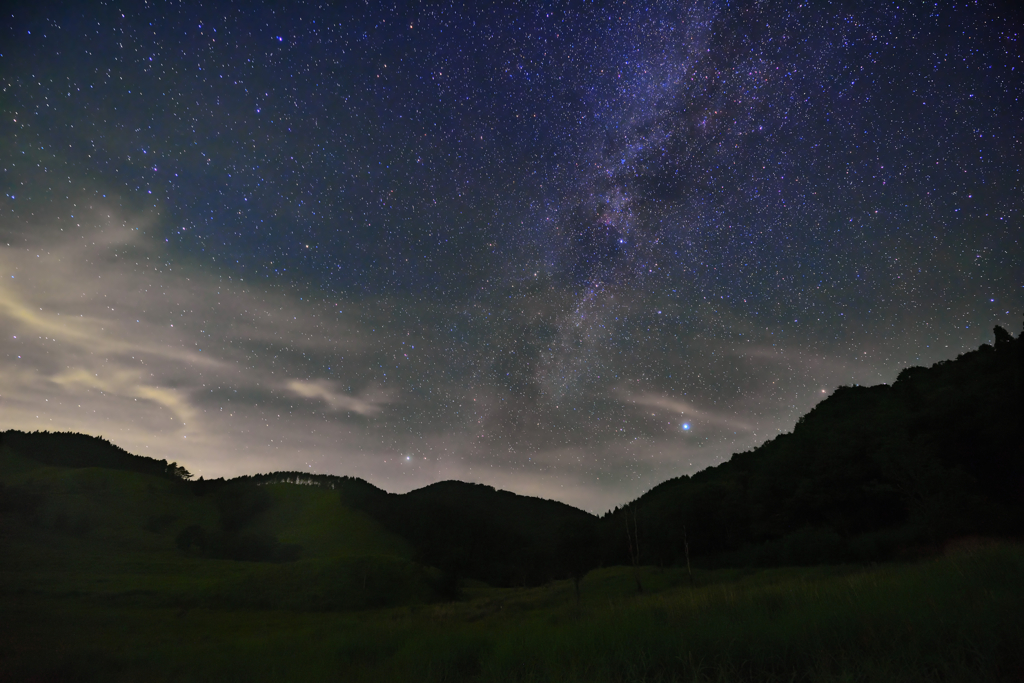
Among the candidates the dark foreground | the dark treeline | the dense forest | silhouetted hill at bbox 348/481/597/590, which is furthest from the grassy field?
the dark treeline

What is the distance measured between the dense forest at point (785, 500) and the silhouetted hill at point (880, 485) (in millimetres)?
165

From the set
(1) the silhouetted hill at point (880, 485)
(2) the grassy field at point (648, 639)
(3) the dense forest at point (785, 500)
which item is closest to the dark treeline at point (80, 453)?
(3) the dense forest at point (785, 500)

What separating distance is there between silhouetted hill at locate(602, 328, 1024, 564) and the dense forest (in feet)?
0.54

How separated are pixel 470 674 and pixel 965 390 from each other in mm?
53996

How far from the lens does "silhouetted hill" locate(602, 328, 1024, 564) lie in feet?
97.6

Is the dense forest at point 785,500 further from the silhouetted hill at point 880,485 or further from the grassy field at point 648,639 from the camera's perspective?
the grassy field at point 648,639

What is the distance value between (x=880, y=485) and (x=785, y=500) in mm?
22269

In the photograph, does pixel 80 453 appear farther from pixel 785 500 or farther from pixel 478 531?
pixel 785 500

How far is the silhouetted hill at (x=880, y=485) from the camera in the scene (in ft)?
97.6

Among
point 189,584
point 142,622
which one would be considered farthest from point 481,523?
point 142,622

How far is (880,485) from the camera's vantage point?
40.0m

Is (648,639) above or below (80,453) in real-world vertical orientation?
below

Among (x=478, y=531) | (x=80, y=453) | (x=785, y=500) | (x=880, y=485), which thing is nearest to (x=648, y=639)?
(x=880, y=485)

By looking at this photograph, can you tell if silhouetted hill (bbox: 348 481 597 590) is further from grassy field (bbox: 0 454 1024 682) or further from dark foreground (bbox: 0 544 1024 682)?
dark foreground (bbox: 0 544 1024 682)
